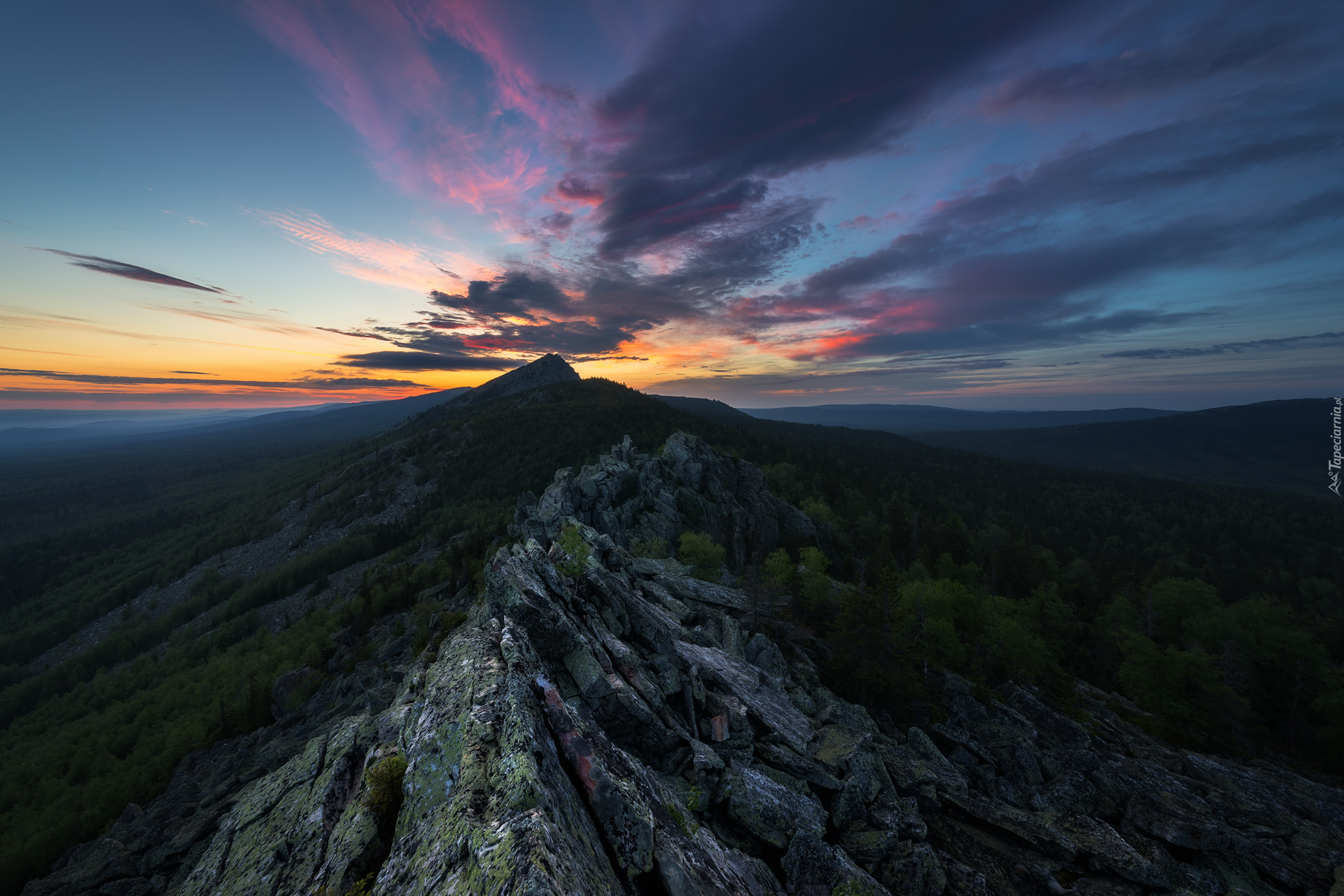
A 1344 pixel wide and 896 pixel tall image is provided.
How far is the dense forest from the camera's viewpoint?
4047 cm

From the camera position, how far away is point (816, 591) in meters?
46.1

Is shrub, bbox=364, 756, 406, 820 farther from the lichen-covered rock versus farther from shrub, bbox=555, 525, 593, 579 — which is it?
shrub, bbox=555, 525, 593, 579

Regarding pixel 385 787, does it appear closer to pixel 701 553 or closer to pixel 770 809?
pixel 770 809

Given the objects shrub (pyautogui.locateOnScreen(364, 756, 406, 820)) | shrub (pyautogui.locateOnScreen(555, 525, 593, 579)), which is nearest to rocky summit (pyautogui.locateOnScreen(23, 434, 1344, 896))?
shrub (pyautogui.locateOnScreen(364, 756, 406, 820))

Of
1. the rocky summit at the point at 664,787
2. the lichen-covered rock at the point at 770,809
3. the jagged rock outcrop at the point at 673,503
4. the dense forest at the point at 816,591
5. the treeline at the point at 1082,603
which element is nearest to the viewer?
the rocky summit at the point at 664,787

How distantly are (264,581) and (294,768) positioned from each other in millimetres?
115830

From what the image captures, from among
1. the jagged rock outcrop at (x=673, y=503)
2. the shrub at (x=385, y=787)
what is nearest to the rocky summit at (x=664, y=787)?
the shrub at (x=385, y=787)

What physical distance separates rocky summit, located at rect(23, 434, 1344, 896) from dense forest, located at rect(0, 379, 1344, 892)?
508 cm

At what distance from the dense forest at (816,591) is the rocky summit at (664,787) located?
5081mm

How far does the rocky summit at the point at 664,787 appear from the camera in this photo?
894 cm

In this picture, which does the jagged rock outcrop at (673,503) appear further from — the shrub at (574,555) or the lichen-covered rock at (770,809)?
the lichen-covered rock at (770,809)

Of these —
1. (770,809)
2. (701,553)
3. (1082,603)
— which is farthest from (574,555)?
(1082,603)

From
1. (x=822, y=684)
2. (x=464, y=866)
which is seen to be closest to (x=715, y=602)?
(x=822, y=684)

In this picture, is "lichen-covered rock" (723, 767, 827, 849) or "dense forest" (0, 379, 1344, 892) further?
"dense forest" (0, 379, 1344, 892)
